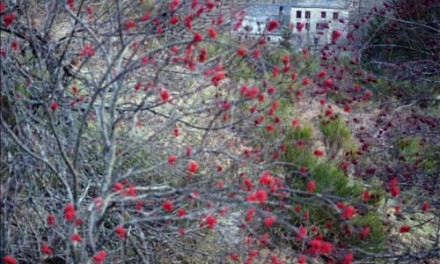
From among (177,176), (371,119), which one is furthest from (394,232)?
(177,176)

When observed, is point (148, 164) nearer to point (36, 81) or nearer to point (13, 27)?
point (36, 81)

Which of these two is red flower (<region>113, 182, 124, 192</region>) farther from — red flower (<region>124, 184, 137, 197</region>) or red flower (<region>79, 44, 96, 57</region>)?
red flower (<region>79, 44, 96, 57</region>)

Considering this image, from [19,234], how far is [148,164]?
3.17ft

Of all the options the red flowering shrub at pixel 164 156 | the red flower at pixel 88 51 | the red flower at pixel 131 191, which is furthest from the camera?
the red flower at pixel 88 51

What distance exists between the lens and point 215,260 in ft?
14.1

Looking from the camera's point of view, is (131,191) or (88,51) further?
(88,51)

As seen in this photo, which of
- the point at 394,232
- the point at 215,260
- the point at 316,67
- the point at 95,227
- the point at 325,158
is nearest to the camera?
the point at 95,227

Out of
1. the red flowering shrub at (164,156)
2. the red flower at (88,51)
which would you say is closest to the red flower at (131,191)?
the red flowering shrub at (164,156)

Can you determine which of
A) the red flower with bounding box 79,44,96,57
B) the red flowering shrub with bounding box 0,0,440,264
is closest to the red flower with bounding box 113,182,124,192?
the red flowering shrub with bounding box 0,0,440,264

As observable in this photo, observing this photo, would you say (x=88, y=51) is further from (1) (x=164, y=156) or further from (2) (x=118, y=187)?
(1) (x=164, y=156)

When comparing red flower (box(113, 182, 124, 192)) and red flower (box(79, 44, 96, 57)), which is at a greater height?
red flower (box(79, 44, 96, 57))

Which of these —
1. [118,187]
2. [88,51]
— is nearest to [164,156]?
[88,51]

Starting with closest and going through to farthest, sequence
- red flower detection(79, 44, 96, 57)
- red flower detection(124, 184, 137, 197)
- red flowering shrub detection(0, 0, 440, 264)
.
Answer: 1. red flower detection(124, 184, 137, 197)
2. red flowering shrub detection(0, 0, 440, 264)
3. red flower detection(79, 44, 96, 57)

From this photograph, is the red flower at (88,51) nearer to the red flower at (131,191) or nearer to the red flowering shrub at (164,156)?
the red flowering shrub at (164,156)
